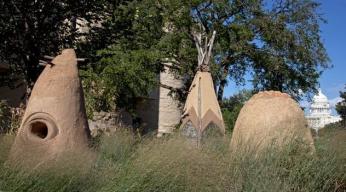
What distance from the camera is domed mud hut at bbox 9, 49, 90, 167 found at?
7898 millimetres

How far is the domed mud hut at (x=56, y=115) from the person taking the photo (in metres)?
7.90

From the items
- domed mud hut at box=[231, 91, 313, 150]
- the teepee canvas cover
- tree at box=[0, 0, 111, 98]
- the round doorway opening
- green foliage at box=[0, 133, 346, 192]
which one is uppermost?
tree at box=[0, 0, 111, 98]

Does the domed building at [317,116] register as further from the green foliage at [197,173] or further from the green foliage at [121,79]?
the green foliage at [121,79]

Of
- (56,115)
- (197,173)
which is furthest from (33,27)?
(197,173)

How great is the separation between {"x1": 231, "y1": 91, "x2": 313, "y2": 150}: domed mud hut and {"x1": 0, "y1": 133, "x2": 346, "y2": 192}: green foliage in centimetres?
89

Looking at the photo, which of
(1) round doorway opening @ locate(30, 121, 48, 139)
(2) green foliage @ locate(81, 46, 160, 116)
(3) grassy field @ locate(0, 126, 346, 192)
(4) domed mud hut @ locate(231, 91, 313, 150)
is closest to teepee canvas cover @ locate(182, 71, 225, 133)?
(2) green foliage @ locate(81, 46, 160, 116)

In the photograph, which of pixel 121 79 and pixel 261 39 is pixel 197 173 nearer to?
pixel 121 79

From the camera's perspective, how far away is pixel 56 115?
→ 26.7ft

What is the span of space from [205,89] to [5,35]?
18.1 ft

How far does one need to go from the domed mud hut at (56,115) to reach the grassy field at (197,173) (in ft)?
2.27

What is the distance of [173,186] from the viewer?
586 centimetres

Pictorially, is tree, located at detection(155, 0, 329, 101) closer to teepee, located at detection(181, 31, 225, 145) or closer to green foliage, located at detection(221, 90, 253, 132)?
green foliage, located at detection(221, 90, 253, 132)

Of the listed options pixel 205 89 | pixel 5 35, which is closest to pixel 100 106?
pixel 205 89

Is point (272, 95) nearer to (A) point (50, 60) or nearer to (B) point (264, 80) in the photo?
(A) point (50, 60)
